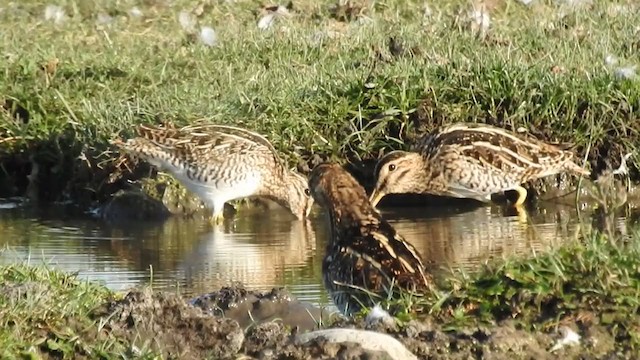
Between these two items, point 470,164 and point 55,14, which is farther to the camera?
point 55,14

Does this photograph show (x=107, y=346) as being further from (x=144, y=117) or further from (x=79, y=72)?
(x=79, y=72)

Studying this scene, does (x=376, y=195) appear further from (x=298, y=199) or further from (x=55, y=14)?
(x=55, y=14)

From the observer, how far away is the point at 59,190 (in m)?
10.4

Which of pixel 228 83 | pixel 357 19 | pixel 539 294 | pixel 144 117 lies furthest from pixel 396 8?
pixel 539 294

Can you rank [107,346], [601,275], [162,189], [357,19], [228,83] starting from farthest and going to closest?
1. [357,19]
2. [228,83]
3. [162,189]
4. [601,275]
5. [107,346]

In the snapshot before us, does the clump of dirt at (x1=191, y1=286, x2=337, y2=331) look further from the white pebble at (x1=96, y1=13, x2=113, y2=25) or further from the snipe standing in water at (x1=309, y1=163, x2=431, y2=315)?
the white pebble at (x1=96, y1=13, x2=113, y2=25)

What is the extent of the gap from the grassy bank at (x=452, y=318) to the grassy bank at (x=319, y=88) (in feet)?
14.4

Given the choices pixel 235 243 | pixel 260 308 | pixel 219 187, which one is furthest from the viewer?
pixel 219 187

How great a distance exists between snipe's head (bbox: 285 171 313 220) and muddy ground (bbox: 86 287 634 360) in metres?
4.50

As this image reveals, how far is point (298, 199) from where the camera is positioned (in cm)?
990

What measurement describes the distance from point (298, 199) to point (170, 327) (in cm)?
471

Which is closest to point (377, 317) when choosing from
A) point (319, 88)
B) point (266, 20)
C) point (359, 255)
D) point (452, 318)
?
point (452, 318)

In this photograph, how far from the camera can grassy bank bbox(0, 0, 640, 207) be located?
9.84 meters

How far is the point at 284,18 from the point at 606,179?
721 centimetres
